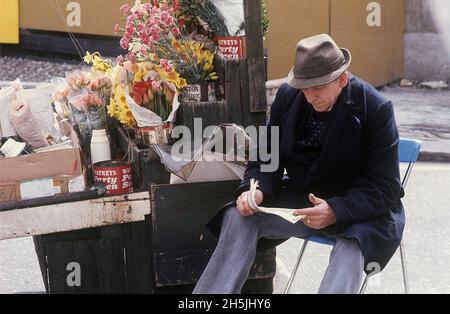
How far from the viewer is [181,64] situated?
12.7 ft

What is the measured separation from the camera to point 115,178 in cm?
367

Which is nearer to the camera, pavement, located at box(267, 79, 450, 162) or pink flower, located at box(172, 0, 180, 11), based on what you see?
pink flower, located at box(172, 0, 180, 11)

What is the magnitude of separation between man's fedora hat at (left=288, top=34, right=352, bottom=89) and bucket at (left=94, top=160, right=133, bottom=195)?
856mm

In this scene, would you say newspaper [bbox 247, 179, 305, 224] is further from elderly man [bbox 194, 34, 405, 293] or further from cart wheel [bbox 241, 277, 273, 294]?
cart wheel [bbox 241, 277, 273, 294]

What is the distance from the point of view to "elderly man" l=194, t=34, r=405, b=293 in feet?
10.5

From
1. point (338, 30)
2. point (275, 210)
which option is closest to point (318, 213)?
point (275, 210)

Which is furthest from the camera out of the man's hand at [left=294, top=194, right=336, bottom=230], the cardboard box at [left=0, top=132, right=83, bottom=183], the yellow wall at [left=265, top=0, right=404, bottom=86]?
the yellow wall at [left=265, top=0, right=404, bottom=86]

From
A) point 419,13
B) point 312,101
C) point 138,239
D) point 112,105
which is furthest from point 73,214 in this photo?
point 419,13

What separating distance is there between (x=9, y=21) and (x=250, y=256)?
8.15 m

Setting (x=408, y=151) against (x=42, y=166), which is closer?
(x=42, y=166)

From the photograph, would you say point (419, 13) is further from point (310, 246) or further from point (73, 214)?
point (73, 214)

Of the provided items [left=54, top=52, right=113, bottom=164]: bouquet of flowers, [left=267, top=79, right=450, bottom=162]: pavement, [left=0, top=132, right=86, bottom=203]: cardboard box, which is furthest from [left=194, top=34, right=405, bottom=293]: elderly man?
[left=267, top=79, right=450, bottom=162]: pavement

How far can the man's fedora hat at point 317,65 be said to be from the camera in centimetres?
327

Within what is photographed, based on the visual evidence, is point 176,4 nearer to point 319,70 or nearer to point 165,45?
point 165,45
